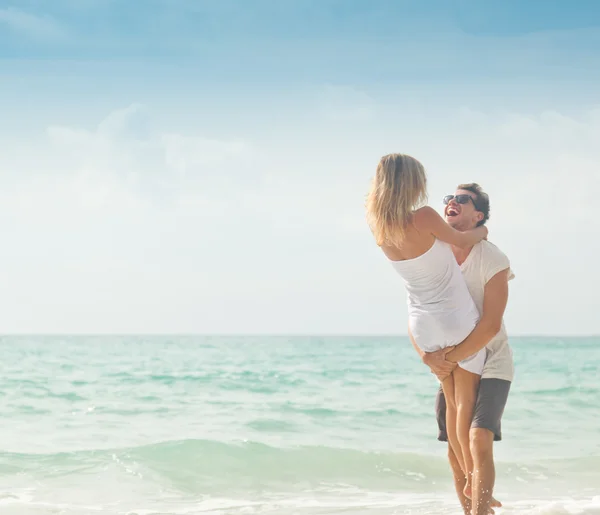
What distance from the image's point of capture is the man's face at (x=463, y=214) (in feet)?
11.7

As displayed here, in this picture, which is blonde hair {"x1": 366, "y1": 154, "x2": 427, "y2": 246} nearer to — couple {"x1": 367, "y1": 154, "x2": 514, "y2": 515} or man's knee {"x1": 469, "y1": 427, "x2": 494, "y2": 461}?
couple {"x1": 367, "y1": 154, "x2": 514, "y2": 515}

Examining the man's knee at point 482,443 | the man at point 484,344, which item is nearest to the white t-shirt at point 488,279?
the man at point 484,344

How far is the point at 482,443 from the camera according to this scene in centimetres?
338

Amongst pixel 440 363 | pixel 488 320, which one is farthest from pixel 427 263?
pixel 440 363

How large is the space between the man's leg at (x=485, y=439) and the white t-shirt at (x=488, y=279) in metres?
0.07

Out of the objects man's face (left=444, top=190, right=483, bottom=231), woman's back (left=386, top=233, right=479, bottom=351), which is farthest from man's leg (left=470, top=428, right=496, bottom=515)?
man's face (left=444, top=190, right=483, bottom=231)

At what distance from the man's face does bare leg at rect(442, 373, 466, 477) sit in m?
0.74

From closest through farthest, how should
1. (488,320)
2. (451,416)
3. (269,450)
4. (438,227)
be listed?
(438,227), (488,320), (451,416), (269,450)

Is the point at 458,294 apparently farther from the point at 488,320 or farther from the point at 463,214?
the point at 463,214

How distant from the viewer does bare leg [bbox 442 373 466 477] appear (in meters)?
3.60

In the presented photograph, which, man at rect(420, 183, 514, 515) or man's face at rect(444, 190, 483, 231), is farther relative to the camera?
man's face at rect(444, 190, 483, 231)

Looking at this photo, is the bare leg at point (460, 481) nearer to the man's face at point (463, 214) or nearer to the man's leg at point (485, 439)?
the man's leg at point (485, 439)

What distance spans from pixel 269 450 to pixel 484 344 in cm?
475

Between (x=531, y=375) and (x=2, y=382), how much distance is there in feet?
42.3
